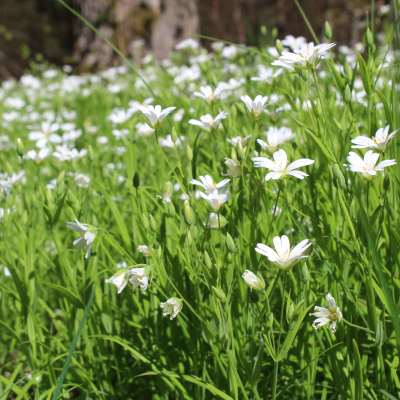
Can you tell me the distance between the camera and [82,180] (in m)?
1.38

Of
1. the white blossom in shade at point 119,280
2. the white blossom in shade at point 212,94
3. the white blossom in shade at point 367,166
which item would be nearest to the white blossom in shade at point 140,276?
the white blossom in shade at point 119,280

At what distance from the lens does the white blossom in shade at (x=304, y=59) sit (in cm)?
85

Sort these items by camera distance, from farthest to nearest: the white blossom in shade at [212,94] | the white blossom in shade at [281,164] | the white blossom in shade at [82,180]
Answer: the white blossom in shade at [82,180] → the white blossom in shade at [212,94] → the white blossom in shade at [281,164]

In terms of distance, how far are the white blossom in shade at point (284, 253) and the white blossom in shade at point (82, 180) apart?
2.64ft

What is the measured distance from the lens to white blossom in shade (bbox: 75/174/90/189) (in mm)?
1334

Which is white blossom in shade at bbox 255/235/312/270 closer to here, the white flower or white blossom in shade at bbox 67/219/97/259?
the white flower

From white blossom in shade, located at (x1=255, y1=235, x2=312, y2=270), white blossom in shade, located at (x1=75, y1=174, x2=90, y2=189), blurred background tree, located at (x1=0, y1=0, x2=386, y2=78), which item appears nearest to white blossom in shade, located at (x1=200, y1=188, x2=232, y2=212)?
white blossom in shade, located at (x1=255, y1=235, x2=312, y2=270)

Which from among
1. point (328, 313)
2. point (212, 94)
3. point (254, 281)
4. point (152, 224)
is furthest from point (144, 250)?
point (212, 94)

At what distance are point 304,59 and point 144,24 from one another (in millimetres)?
4818

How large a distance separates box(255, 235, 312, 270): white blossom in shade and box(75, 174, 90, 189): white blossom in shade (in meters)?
0.81

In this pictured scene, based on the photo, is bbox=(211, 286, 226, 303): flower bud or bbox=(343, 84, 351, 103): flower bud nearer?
bbox=(211, 286, 226, 303): flower bud

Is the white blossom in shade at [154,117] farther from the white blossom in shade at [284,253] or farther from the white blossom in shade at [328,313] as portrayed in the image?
the white blossom in shade at [328,313]

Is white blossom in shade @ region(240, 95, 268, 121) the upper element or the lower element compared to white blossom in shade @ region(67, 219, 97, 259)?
upper

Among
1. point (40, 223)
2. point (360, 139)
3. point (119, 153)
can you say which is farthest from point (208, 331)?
point (119, 153)
